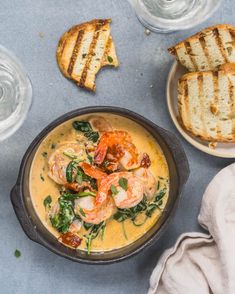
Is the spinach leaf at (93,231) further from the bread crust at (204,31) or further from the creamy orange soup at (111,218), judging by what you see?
the bread crust at (204,31)

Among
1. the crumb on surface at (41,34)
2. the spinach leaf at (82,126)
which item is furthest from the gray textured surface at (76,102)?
the spinach leaf at (82,126)

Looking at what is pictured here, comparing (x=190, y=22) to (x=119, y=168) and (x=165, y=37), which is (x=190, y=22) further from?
(x=119, y=168)

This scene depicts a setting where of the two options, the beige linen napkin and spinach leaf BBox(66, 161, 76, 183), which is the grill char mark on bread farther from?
the beige linen napkin

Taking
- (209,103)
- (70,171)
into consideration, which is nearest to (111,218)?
(70,171)

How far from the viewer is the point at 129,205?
6.39 feet

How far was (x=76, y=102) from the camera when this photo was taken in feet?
Result: 6.85

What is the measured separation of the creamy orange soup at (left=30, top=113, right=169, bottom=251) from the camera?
200 centimetres

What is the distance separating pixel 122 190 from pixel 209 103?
15.7 inches

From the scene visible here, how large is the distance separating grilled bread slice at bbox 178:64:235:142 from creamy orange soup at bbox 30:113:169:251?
0.47 feet

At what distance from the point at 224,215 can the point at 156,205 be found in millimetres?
226

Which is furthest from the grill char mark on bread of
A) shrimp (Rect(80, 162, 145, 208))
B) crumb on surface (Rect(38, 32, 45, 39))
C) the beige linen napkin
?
the beige linen napkin

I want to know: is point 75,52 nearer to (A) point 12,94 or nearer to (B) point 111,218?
(A) point 12,94

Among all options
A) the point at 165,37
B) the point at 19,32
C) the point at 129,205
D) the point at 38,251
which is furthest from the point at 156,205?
the point at 19,32

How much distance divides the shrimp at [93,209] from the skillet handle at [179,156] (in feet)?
0.76
